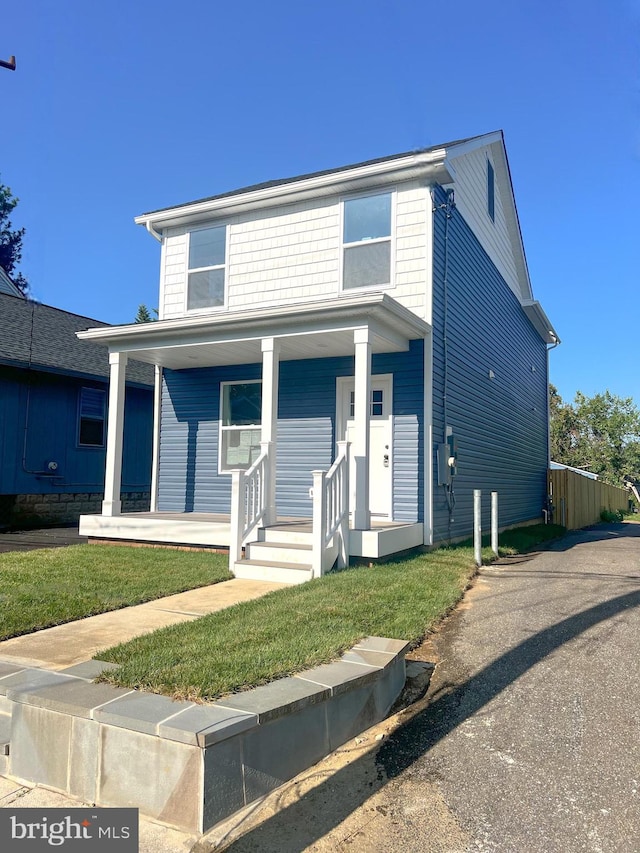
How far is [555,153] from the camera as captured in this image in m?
10.7

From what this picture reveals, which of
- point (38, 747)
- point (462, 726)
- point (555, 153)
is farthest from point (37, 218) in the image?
point (555, 153)

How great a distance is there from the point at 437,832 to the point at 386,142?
1021 cm

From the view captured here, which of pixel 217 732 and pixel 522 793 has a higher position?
pixel 217 732

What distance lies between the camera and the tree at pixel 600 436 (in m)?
36.4

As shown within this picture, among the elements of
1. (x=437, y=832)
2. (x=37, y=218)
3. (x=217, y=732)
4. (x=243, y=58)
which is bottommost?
(x=437, y=832)

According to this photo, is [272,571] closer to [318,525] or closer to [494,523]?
[318,525]

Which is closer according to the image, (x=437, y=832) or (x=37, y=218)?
(x=437, y=832)

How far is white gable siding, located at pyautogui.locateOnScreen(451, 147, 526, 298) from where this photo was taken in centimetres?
1027

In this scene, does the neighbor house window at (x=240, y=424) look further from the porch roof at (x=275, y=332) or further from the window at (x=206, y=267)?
the window at (x=206, y=267)

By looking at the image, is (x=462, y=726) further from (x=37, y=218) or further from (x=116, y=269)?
(x=116, y=269)

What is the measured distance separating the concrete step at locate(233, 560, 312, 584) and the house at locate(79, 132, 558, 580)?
18mm

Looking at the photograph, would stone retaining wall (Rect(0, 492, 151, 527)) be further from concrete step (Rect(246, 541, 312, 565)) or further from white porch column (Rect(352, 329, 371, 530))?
white porch column (Rect(352, 329, 371, 530))

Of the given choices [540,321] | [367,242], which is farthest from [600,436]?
[367,242]

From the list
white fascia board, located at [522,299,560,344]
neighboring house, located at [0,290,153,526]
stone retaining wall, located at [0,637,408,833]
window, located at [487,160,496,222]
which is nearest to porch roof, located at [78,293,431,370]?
neighboring house, located at [0,290,153,526]
